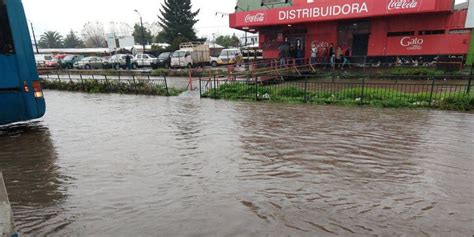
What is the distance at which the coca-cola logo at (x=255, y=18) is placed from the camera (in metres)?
23.9

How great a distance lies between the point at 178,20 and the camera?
159 feet

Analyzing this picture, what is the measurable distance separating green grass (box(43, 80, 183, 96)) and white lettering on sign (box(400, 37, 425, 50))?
1549 cm

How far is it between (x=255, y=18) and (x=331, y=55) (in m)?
6.56

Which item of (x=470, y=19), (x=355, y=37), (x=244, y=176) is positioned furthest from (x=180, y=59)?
(x=244, y=176)

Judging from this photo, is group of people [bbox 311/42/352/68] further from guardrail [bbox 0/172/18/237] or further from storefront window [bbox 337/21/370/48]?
guardrail [bbox 0/172/18/237]

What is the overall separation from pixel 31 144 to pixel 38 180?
2.83 meters

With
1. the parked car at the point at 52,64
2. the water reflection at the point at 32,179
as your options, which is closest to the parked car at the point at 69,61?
the parked car at the point at 52,64

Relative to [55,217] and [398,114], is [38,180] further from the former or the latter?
[398,114]

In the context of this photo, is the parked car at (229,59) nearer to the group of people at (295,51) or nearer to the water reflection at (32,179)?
the group of people at (295,51)

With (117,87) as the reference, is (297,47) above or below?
above

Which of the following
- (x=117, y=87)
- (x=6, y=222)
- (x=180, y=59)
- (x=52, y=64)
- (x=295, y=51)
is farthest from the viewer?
(x=52, y=64)

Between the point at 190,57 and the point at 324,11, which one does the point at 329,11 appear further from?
the point at 190,57

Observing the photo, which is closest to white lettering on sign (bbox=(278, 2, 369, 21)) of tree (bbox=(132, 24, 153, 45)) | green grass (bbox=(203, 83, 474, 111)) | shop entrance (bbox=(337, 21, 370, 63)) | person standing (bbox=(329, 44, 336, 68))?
shop entrance (bbox=(337, 21, 370, 63))

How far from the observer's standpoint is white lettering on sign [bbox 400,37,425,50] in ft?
66.8
